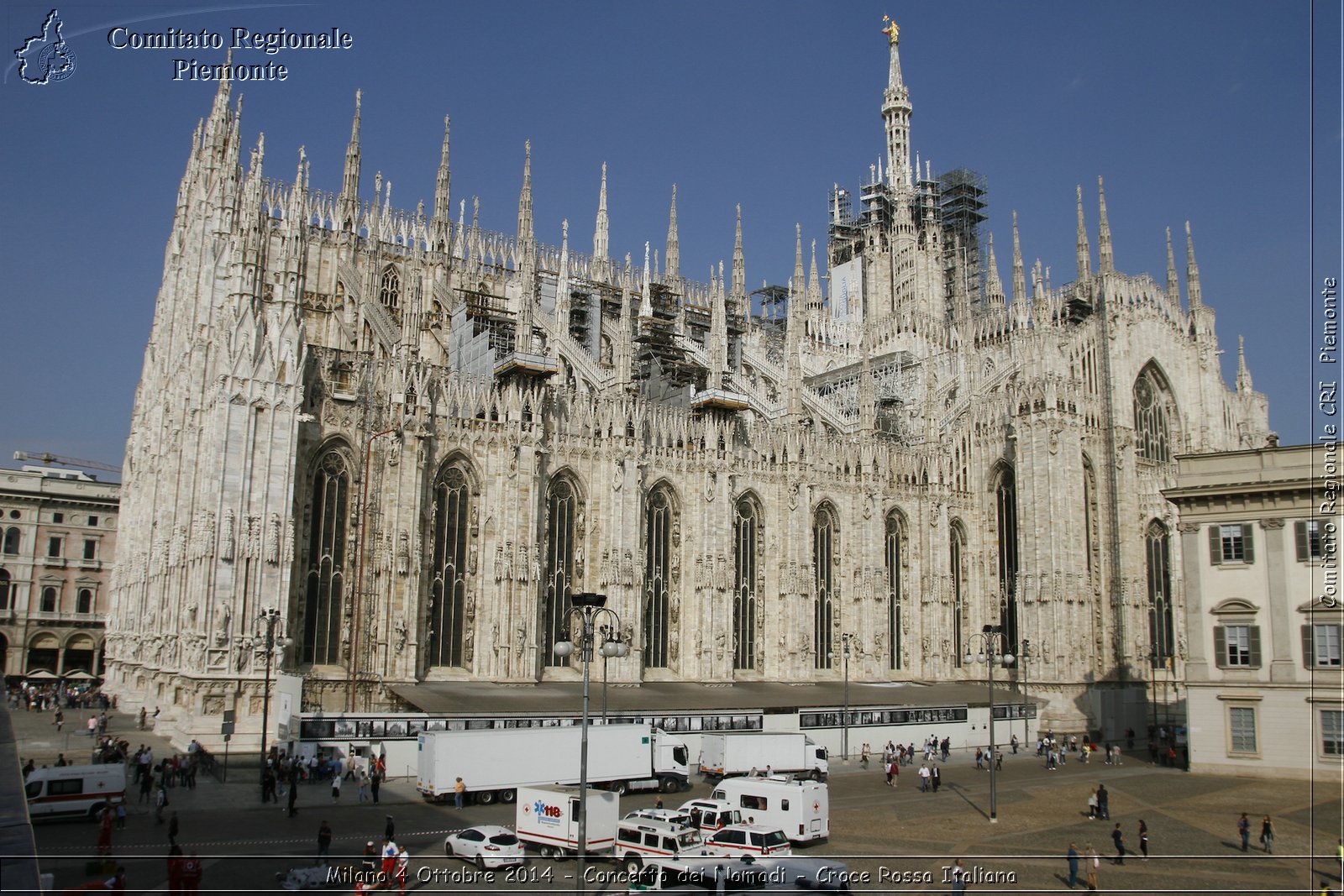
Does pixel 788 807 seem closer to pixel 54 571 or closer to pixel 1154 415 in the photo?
pixel 1154 415

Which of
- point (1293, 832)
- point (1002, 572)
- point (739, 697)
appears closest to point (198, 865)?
point (1293, 832)

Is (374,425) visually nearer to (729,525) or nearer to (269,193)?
(729,525)

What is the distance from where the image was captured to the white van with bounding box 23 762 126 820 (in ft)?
97.6

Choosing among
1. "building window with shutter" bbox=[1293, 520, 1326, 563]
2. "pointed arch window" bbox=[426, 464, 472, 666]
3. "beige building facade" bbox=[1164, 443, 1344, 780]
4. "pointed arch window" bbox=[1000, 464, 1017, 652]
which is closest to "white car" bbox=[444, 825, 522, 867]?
"pointed arch window" bbox=[426, 464, 472, 666]

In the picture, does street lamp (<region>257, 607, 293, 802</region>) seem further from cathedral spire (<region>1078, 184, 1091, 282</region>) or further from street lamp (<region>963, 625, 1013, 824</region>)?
cathedral spire (<region>1078, 184, 1091, 282</region>)

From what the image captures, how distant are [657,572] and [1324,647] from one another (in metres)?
31.2

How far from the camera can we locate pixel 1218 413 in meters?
77.5

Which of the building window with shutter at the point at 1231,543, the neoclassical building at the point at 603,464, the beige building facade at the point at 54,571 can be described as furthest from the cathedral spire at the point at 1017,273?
the beige building facade at the point at 54,571

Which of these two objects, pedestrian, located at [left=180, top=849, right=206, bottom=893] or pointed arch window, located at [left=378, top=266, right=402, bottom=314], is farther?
pointed arch window, located at [left=378, top=266, right=402, bottom=314]

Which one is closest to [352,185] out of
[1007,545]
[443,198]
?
[443,198]

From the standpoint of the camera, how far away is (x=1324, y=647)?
4028 cm

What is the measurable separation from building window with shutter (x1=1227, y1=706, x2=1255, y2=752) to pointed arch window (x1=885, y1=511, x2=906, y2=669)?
2488cm

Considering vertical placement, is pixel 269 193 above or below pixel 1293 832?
above

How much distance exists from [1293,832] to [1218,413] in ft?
174
